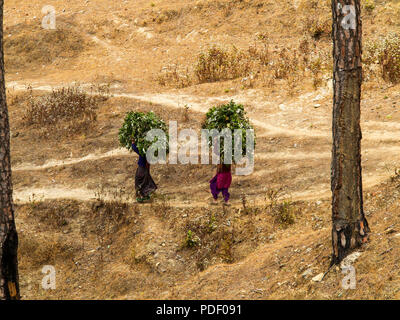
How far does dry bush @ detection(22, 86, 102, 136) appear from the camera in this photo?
1912 centimetres

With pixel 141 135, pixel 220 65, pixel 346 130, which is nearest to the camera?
pixel 346 130

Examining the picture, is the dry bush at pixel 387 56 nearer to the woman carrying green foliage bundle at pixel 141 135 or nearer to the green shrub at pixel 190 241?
the woman carrying green foliage bundle at pixel 141 135

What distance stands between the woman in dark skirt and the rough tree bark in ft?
21.1

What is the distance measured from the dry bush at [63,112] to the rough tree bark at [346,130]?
12.5 metres

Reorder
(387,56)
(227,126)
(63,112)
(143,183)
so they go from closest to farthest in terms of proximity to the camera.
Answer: (227,126)
(143,183)
(387,56)
(63,112)

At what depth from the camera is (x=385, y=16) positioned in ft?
74.2

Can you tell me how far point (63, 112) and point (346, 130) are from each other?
556 inches

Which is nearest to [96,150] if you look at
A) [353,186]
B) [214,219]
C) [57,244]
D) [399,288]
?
[57,244]

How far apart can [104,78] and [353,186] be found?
16.3 metres

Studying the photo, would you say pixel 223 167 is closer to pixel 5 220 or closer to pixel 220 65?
pixel 5 220

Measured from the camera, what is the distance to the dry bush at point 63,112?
19125 millimetres

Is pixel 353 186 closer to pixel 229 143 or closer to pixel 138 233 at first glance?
pixel 229 143

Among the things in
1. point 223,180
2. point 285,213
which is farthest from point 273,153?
point 285,213

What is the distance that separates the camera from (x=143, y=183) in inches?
544
